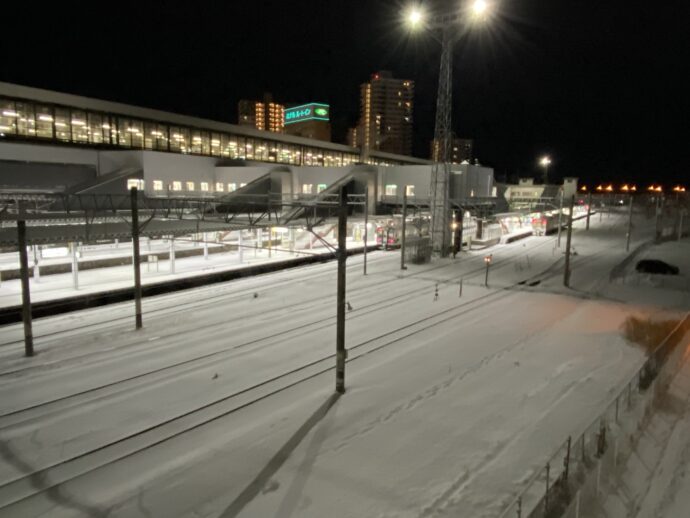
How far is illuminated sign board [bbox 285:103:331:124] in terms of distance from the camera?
84000 millimetres

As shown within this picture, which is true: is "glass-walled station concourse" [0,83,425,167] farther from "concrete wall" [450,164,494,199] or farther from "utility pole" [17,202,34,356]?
"utility pole" [17,202,34,356]

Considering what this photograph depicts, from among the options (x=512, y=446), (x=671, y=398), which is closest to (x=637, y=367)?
(x=671, y=398)

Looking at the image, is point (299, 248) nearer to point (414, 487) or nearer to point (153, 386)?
point (153, 386)

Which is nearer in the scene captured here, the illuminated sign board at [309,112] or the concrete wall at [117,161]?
the concrete wall at [117,161]

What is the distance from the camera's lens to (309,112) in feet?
278

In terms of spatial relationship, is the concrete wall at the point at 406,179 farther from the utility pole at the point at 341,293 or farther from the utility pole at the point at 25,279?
the utility pole at the point at 25,279

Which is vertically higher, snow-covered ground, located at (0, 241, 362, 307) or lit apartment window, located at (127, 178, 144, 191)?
lit apartment window, located at (127, 178, 144, 191)

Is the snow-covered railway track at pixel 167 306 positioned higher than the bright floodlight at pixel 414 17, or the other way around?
the bright floodlight at pixel 414 17

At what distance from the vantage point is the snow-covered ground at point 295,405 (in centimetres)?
598

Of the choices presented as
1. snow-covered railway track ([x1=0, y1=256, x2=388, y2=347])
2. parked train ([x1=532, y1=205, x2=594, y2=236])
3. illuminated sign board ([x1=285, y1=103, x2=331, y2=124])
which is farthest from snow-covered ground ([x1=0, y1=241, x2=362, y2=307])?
illuminated sign board ([x1=285, y1=103, x2=331, y2=124])

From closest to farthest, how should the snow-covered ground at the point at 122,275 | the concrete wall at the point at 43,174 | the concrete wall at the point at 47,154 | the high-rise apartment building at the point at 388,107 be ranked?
the snow-covered ground at the point at 122,275 < the concrete wall at the point at 43,174 < the concrete wall at the point at 47,154 < the high-rise apartment building at the point at 388,107

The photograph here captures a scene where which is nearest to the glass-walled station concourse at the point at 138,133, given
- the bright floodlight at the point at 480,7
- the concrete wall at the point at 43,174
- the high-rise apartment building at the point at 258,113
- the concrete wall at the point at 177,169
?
the concrete wall at the point at 43,174

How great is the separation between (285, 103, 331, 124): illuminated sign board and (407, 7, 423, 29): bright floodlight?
6059cm

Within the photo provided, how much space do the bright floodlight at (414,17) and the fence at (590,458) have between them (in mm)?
21833
